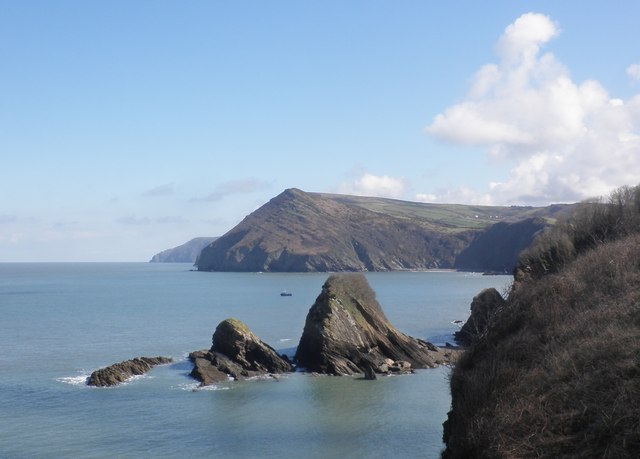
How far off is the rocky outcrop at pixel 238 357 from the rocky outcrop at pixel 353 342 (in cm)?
278

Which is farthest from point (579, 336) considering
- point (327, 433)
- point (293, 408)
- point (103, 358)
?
point (103, 358)

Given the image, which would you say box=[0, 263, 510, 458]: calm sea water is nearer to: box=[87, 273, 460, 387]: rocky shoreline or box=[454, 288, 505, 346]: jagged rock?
box=[87, 273, 460, 387]: rocky shoreline

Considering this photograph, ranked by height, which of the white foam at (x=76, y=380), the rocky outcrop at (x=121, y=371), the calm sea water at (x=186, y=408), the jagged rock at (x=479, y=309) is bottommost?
the calm sea water at (x=186, y=408)

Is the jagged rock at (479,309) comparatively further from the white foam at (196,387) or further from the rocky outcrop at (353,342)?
the white foam at (196,387)

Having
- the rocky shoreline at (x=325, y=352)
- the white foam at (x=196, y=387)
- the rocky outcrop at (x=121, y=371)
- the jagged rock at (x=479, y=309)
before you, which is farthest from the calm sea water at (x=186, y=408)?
the jagged rock at (x=479, y=309)

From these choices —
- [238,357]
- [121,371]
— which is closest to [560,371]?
[238,357]

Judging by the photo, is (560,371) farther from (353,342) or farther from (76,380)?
(76,380)

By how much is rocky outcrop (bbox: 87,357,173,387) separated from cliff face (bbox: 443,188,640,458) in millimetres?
26861

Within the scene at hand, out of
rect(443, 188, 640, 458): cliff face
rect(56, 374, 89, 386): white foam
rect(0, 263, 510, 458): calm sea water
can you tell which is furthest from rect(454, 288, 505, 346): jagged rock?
rect(56, 374, 89, 386): white foam

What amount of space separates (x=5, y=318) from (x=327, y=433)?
74.8 m

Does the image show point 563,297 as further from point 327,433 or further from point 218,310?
point 218,310

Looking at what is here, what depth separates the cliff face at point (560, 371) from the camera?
17109 millimetres

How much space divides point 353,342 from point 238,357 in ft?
30.3

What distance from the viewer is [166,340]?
68.9m
